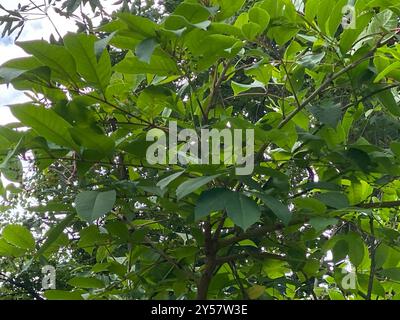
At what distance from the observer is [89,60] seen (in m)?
0.75

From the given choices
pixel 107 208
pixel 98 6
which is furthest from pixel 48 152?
pixel 98 6

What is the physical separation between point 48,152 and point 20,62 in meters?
0.13

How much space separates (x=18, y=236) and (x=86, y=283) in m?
0.15

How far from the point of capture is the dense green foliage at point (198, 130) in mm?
735

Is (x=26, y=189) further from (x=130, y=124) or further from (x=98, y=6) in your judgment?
(x=98, y=6)

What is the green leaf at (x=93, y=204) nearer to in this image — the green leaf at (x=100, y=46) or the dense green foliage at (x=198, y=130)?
the dense green foliage at (x=198, y=130)

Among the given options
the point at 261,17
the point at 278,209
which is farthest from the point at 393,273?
the point at 261,17

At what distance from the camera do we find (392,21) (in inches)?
32.1

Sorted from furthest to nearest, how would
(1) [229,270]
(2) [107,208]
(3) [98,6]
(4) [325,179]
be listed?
(3) [98,6] < (1) [229,270] < (4) [325,179] < (2) [107,208]

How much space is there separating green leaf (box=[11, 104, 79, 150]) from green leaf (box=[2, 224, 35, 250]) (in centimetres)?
23

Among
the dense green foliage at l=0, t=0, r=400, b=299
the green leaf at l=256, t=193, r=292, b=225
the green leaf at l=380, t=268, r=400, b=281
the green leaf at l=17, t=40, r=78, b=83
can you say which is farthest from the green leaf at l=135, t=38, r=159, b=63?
the green leaf at l=380, t=268, r=400, b=281

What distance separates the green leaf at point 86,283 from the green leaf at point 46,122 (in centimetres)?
Result: 31

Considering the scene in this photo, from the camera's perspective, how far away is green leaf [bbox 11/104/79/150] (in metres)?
0.71
